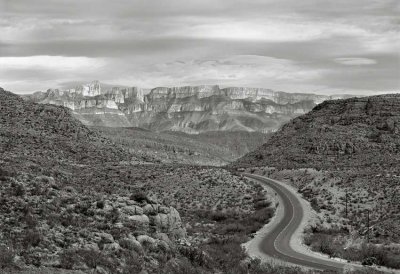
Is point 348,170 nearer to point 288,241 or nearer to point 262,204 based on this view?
point 262,204

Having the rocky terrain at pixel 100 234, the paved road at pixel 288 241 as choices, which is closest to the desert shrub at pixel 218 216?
the rocky terrain at pixel 100 234

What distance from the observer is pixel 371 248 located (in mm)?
36250

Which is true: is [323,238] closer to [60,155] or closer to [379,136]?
[60,155]

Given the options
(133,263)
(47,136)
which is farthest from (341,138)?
(133,263)

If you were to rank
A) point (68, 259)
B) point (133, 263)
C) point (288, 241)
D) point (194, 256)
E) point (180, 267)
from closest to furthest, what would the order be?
point (68, 259), point (133, 263), point (180, 267), point (194, 256), point (288, 241)

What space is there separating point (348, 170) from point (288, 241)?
53277 millimetres

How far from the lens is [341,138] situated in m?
133

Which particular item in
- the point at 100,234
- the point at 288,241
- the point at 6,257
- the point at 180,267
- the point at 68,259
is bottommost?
the point at 288,241

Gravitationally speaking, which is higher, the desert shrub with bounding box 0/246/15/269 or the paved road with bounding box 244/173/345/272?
the desert shrub with bounding box 0/246/15/269

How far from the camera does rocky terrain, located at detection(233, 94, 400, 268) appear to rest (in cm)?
4366

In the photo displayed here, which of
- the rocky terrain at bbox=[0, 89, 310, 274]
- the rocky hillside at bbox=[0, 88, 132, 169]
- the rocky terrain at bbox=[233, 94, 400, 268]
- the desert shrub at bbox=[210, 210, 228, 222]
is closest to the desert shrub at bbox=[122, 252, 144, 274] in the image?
the rocky terrain at bbox=[0, 89, 310, 274]

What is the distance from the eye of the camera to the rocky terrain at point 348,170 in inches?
1719

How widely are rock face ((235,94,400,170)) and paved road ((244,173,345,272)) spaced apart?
4385 centimetres

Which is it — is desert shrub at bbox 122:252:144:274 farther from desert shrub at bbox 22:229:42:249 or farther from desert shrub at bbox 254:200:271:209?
desert shrub at bbox 254:200:271:209
